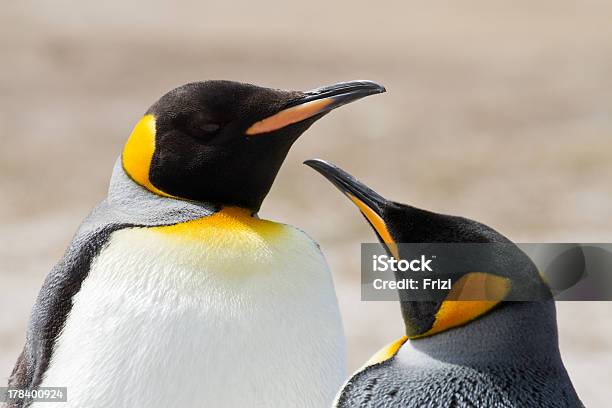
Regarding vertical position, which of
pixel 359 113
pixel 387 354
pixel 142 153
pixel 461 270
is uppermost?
pixel 359 113

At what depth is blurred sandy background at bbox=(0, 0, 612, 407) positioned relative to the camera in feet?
16.5

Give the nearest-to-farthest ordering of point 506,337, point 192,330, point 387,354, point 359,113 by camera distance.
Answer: point 506,337, point 387,354, point 192,330, point 359,113

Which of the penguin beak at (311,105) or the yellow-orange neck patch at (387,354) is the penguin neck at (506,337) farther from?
the penguin beak at (311,105)

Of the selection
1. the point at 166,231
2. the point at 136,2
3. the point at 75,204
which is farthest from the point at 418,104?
the point at 166,231

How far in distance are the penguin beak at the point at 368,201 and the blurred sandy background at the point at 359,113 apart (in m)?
2.12

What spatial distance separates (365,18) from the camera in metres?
12.4

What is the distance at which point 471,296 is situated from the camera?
1098mm

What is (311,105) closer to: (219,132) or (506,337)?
(219,132)

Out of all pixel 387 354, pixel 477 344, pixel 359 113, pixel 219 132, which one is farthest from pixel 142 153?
pixel 359 113

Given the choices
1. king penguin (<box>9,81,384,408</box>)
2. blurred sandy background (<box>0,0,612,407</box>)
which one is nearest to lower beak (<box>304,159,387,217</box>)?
king penguin (<box>9,81,384,408</box>)

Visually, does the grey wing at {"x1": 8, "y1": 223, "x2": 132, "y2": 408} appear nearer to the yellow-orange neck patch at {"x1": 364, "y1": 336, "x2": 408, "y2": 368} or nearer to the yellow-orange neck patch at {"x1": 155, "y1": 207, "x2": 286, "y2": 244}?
the yellow-orange neck patch at {"x1": 155, "y1": 207, "x2": 286, "y2": 244}

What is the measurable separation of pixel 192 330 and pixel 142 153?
29 centimetres

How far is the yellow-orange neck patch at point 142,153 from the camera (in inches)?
61.6

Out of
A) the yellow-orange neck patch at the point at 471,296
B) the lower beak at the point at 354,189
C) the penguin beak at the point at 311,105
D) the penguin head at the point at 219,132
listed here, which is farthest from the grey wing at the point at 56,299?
the yellow-orange neck patch at the point at 471,296
